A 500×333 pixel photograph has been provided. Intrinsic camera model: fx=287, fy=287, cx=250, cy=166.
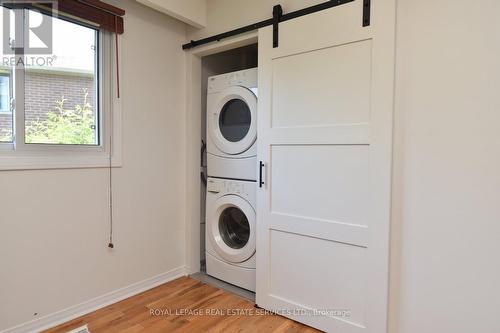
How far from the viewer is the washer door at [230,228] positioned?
7.77 ft

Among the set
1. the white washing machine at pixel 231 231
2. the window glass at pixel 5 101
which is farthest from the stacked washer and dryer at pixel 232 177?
the window glass at pixel 5 101

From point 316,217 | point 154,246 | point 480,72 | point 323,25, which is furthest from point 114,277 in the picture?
point 480,72

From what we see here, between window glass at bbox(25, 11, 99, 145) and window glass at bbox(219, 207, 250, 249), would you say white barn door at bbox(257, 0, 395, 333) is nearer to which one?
window glass at bbox(219, 207, 250, 249)

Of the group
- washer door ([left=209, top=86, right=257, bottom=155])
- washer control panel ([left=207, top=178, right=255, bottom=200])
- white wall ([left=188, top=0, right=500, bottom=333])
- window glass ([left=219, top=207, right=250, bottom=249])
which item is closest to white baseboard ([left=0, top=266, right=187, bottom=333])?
window glass ([left=219, top=207, right=250, bottom=249])

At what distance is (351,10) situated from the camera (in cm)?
164

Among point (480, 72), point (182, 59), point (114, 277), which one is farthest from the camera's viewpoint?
point (182, 59)

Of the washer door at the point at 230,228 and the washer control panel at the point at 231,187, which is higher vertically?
the washer control panel at the point at 231,187

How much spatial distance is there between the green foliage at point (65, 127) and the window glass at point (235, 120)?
39.3 inches

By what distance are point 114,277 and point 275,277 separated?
1193 millimetres

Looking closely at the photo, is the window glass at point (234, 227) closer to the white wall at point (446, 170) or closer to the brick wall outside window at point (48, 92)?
the white wall at point (446, 170)

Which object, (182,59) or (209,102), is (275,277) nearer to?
(209,102)

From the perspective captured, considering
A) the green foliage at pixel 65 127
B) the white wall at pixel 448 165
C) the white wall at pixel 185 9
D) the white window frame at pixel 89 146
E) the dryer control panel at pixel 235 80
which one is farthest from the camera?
the dryer control panel at pixel 235 80

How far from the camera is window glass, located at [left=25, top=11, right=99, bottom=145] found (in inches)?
68.8

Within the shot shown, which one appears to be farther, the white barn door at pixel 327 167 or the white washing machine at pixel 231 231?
the white washing machine at pixel 231 231
